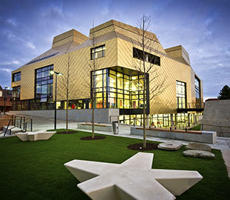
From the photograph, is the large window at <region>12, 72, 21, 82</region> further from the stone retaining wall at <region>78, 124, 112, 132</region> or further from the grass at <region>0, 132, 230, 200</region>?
the grass at <region>0, 132, 230, 200</region>

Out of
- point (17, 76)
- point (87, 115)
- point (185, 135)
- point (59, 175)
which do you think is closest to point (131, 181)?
point (59, 175)

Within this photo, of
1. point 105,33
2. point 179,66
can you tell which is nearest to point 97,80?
point 105,33

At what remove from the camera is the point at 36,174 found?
4.41 m

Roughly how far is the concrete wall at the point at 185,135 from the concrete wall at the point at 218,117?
5.97m

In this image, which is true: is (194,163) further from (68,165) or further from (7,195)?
(7,195)

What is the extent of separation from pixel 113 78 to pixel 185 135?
18569 mm

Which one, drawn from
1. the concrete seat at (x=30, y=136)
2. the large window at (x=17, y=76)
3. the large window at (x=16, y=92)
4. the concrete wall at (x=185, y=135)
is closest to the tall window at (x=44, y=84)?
the large window at (x=16, y=92)

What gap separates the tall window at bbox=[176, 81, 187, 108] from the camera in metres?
37.7

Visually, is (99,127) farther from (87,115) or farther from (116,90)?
(116,90)

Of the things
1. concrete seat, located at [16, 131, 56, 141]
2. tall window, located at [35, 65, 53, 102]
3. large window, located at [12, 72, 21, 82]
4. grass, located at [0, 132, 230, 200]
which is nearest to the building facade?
tall window, located at [35, 65, 53, 102]

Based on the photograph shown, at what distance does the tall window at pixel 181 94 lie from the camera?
37.7m

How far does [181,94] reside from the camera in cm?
3884

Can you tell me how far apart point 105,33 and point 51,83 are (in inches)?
690

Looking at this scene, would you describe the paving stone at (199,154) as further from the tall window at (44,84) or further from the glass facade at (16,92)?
the glass facade at (16,92)
